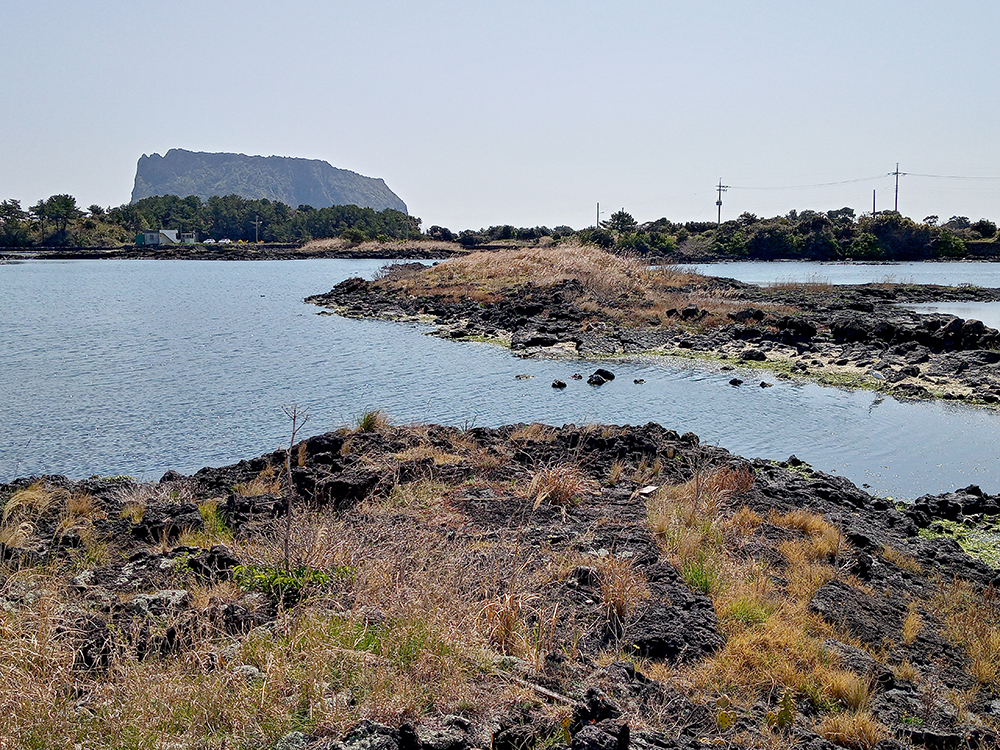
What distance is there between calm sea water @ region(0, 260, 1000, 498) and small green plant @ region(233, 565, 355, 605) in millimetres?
7325

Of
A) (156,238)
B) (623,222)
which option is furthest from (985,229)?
(156,238)

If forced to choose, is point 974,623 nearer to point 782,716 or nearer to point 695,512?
point 782,716

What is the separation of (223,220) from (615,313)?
143m

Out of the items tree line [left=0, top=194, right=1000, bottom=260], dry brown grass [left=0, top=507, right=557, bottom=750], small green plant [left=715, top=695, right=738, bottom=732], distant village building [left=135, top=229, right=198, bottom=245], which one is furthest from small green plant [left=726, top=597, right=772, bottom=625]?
distant village building [left=135, top=229, right=198, bottom=245]

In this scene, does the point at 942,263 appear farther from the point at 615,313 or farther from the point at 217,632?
the point at 217,632

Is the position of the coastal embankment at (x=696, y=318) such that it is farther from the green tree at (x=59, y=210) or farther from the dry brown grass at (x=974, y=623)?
the green tree at (x=59, y=210)

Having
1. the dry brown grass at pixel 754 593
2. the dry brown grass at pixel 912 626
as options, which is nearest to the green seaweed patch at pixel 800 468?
the dry brown grass at pixel 754 593

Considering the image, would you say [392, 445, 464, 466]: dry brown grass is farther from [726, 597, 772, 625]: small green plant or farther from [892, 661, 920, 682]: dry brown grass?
[892, 661, 920, 682]: dry brown grass

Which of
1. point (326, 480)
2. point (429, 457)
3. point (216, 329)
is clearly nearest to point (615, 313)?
point (216, 329)

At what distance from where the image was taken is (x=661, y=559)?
7.71m

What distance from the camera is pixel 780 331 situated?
28.1 m

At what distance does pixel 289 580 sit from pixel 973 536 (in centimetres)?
849

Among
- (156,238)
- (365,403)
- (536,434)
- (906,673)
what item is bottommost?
(906,673)

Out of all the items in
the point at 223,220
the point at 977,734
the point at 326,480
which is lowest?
the point at 977,734
